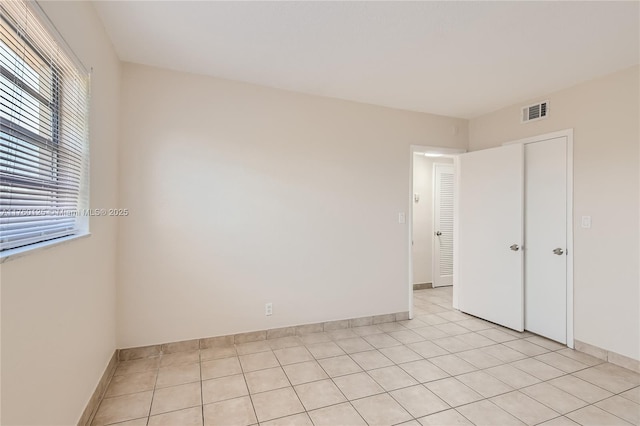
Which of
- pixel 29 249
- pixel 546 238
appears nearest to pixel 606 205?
pixel 546 238

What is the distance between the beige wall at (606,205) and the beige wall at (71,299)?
4052mm

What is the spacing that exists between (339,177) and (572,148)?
2.34 metres

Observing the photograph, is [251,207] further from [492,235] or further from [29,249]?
[492,235]

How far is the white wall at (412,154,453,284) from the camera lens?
17.6 ft

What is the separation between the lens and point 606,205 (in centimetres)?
283

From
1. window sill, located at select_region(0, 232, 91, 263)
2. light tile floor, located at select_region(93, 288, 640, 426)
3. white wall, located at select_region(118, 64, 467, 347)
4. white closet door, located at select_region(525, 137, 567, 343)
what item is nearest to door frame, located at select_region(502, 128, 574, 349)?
white closet door, located at select_region(525, 137, 567, 343)

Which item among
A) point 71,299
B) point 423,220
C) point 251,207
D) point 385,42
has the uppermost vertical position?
point 385,42

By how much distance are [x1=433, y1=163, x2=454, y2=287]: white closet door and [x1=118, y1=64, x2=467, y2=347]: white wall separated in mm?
1893

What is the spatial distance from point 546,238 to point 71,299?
13.4 ft

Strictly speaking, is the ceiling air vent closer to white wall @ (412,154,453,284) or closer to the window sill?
white wall @ (412,154,453,284)

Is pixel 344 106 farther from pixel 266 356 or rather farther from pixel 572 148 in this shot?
pixel 266 356

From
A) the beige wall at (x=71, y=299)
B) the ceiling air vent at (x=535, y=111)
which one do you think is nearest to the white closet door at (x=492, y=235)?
the ceiling air vent at (x=535, y=111)

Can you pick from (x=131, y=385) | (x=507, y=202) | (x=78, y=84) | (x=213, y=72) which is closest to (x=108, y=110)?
(x=78, y=84)

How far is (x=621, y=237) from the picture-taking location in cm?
272
